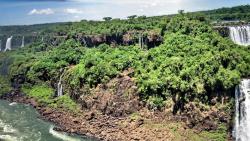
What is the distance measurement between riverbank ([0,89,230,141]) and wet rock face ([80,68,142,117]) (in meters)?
0.78

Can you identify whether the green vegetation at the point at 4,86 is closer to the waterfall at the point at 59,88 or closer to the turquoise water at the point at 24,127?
the turquoise water at the point at 24,127

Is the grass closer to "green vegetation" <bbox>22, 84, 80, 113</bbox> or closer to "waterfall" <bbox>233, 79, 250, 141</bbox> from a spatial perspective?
"waterfall" <bbox>233, 79, 250, 141</bbox>

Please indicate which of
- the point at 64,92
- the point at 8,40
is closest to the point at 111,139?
the point at 64,92

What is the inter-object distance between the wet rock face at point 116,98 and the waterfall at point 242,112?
11.7 m

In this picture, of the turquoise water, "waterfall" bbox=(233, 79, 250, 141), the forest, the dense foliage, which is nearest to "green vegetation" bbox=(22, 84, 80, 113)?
the forest

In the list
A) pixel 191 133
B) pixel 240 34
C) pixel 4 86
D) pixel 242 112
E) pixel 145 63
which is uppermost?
pixel 240 34

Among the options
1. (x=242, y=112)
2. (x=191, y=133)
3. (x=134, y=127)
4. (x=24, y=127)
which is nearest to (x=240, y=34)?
(x=242, y=112)

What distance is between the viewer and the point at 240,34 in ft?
Answer: 178

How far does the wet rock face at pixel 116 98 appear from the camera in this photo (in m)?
51.1

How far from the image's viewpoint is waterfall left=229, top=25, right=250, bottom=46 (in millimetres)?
53625

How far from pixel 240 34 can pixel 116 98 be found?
16.5 meters

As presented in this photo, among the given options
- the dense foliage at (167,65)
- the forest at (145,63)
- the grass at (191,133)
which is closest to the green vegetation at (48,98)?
the forest at (145,63)

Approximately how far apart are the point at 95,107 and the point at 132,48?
12775mm

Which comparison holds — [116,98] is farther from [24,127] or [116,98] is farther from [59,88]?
[59,88]
